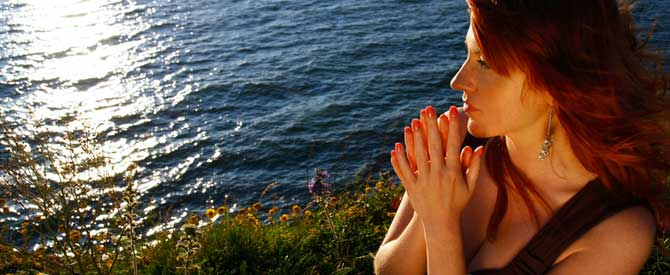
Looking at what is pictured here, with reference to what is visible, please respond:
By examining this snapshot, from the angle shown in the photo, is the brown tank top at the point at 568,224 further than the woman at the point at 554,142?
Yes

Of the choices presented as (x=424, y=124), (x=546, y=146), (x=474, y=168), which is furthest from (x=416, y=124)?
(x=546, y=146)

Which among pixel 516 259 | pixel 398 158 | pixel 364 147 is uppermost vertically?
pixel 398 158

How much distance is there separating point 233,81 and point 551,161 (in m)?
12.7

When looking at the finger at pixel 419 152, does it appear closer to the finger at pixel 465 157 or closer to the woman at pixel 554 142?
the woman at pixel 554 142

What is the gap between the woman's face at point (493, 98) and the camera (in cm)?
250

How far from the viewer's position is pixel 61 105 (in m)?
14.1

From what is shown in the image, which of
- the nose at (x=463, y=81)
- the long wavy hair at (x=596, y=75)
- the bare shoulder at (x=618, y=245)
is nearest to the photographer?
the long wavy hair at (x=596, y=75)

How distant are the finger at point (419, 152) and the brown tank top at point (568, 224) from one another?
0.52m

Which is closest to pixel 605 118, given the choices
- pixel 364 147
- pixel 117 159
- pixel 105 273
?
pixel 105 273

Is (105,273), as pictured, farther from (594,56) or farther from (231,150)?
(231,150)

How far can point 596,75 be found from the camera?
2.35 metres

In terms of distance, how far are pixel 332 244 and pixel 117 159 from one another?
7.84 meters

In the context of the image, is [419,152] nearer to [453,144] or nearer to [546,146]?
[453,144]

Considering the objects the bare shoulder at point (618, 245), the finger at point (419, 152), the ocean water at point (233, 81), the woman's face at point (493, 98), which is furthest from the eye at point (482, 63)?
the ocean water at point (233, 81)
